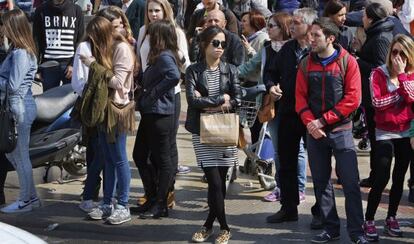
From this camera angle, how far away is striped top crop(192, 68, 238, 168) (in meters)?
6.81

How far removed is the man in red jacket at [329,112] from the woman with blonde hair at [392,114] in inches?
13.6

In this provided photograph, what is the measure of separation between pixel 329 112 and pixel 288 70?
889mm

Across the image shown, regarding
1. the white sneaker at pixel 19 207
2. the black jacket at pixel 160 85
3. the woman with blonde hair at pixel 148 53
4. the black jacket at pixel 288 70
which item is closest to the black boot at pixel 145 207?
the woman with blonde hair at pixel 148 53

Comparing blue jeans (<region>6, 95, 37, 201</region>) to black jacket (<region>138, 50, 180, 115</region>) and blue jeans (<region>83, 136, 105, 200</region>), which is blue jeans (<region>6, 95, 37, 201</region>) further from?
black jacket (<region>138, 50, 180, 115</region>)

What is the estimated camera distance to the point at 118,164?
294 inches

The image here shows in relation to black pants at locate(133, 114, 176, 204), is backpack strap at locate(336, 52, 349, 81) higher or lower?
higher

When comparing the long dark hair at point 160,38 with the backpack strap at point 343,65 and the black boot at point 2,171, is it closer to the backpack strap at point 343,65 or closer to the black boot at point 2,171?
the backpack strap at point 343,65

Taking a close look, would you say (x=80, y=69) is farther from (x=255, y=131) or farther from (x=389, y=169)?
(x=389, y=169)

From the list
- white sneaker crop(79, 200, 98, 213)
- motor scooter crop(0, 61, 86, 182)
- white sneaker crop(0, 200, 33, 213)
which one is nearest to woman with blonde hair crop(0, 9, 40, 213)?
white sneaker crop(0, 200, 33, 213)

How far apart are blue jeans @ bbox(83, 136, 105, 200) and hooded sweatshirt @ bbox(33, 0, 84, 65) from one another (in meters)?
2.17

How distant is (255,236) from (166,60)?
1694 mm

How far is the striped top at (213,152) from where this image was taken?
22.3 feet

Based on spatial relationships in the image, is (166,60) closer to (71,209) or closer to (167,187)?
(167,187)

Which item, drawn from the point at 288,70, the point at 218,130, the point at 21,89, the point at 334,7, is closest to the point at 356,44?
the point at 334,7
